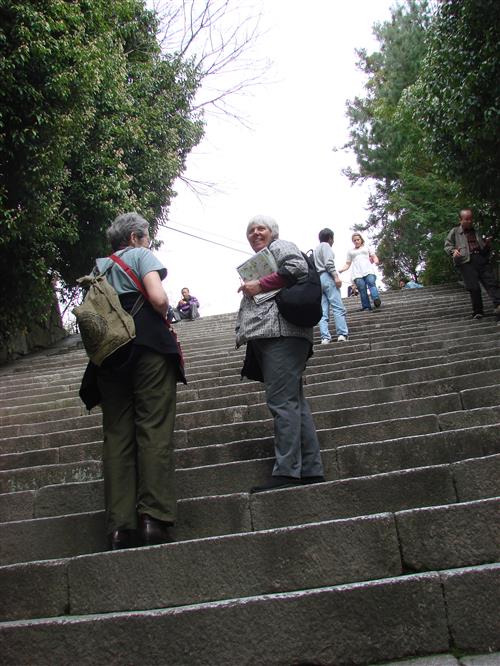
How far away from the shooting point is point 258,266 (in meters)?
3.58

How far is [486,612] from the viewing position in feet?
7.52

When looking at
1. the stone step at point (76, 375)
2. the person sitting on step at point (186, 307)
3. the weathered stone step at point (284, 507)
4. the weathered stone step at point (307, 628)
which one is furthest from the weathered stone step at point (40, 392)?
the person sitting on step at point (186, 307)

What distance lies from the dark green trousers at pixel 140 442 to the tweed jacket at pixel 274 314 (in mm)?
573

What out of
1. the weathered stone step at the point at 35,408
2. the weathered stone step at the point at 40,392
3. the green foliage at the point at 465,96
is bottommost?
the weathered stone step at the point at 35,408

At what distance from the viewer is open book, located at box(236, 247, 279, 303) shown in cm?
357

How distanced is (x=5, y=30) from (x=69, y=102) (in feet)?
4.15

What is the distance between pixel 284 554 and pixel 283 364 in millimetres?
1059

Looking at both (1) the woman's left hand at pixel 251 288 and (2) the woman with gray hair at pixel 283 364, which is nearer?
(2) the woman with gray hair at pixel 283 364

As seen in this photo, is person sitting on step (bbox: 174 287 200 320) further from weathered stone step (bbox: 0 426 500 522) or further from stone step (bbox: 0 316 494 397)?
weathered stone step (bbox: 0 426 500 522)

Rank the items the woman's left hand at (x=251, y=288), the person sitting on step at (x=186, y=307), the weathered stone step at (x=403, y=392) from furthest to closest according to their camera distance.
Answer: the person sitting on step at (x=186, y=307)
the weathered stone step at (x=403, y=392)
the woman's left hand at (x=251, y=288)

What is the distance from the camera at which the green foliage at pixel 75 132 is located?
909 cm

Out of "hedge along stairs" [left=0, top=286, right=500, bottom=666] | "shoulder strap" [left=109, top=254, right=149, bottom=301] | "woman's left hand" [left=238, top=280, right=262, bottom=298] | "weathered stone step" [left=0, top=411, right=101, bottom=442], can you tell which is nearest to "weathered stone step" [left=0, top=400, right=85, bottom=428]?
"weathered stone step" [left=0, top=411, right=101, bottom=442]

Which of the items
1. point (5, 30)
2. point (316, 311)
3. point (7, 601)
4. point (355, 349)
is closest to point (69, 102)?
point (5, 30)

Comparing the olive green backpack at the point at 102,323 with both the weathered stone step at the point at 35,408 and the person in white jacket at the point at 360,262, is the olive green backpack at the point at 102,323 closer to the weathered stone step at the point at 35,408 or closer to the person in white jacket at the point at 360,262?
the weathered stone step at the point at 35,408
